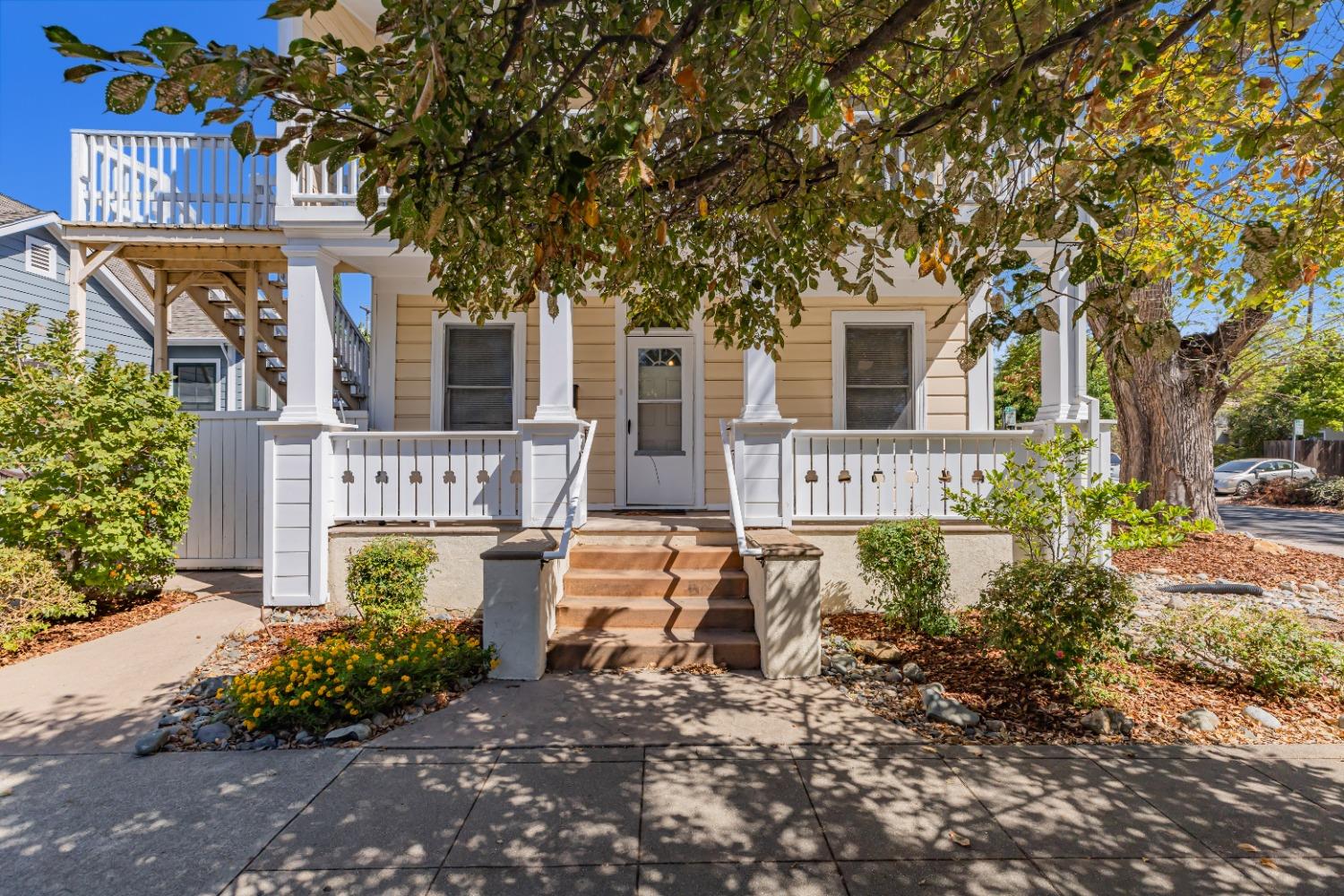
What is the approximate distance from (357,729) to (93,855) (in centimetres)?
114

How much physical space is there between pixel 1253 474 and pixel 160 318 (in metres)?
29.2

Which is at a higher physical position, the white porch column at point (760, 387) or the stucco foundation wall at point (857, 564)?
the white porch column at point (760, 387)

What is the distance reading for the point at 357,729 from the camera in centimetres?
352

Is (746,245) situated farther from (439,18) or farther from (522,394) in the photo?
(522,394)

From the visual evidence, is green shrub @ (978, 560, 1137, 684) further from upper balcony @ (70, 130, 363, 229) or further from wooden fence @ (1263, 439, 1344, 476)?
wooden fence @ (1263, 439, 1344, 476)

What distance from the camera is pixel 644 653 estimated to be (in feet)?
15.0

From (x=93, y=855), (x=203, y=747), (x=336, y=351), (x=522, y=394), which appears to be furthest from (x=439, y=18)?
(x=336, y=351)

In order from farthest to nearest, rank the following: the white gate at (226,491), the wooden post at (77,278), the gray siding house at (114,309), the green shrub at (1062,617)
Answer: the gray siding house at (114,309) < the white gate at (226,491) < the wooden post at (77,278) < the green shrub at (1062,617)

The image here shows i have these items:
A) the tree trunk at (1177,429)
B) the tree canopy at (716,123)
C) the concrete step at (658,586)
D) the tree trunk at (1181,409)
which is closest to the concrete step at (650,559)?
the concrete step at (658,586)

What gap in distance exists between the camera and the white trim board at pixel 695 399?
748 cm

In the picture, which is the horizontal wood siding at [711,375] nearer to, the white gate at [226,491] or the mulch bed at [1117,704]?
the white gate at [226,491]

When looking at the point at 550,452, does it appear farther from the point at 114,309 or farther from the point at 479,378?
the point at 114,309

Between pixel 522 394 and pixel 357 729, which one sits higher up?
pixel 522 394

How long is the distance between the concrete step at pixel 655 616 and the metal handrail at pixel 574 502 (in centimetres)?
48
